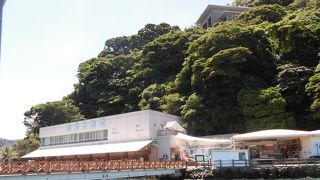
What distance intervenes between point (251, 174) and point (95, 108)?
43104mm

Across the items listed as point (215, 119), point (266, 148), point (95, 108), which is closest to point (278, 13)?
point (215, 119)

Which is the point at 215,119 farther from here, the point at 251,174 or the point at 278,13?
the point at 278,13

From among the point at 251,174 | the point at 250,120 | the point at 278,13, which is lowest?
the point at 251,174

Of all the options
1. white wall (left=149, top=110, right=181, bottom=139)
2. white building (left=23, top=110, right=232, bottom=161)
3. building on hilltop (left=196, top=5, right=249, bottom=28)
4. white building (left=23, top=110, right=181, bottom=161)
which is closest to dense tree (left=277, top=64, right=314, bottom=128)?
white building (left=23, top=110, right=232, bottom=161)

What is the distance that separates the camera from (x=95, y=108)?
68.9 metres

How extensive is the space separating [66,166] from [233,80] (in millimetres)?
26849

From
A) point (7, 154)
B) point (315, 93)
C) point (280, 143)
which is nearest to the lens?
point (280, 143)

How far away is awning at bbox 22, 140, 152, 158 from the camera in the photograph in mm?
41378

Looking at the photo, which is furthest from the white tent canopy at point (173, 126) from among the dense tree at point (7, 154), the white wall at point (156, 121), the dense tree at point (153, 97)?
the dense tree at point (7, 154)

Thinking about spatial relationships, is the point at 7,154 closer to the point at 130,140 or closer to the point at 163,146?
the point at 130,140

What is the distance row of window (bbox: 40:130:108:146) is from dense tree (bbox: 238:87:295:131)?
17830 millimetres

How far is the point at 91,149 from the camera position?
45.3 m

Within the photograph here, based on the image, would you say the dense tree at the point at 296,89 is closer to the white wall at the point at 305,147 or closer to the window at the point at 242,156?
the white wall at the point at 305,147

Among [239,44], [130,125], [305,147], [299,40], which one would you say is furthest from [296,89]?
[130,125]
